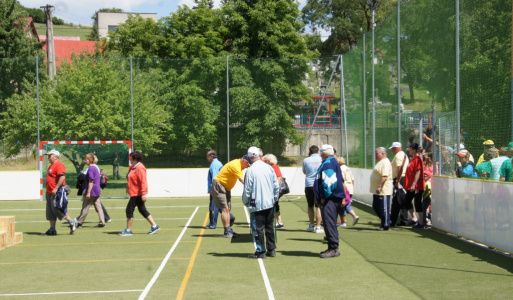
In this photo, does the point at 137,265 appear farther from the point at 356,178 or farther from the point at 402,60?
the point at 356,178

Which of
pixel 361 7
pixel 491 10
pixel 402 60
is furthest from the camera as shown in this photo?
pixel 361 7

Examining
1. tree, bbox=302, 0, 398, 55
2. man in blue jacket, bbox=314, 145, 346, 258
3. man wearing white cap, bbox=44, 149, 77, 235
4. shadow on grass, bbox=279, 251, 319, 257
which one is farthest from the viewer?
tree, bbox=302, 0, 398, 55

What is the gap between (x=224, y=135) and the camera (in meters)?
28.3

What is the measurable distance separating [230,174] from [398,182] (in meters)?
3.93

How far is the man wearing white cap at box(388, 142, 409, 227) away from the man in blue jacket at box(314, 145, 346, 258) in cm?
426

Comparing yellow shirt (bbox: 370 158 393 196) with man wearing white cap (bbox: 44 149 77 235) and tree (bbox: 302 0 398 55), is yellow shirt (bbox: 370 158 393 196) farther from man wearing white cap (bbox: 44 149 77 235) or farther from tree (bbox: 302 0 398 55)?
tree (bbox: 302 0 398 55)

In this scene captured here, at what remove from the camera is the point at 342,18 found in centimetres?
5819

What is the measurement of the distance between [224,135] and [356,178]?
7.24 meters

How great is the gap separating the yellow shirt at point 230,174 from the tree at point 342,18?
46324 millimetres

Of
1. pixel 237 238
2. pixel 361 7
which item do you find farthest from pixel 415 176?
pixel 361 7

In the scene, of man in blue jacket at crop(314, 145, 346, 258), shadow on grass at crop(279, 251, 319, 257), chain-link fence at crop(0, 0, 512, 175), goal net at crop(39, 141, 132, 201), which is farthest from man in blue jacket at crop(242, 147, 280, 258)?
goal net at crop(39, 141, 132, 201)

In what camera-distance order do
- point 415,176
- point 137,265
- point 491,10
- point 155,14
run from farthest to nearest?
point 155,14
point 415,176
point 491,10
point 137,265

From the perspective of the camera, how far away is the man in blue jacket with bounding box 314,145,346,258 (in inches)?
408

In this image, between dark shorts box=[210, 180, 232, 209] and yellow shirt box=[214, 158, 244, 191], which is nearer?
yellow shirt box=[214, 158, 244, 191]
